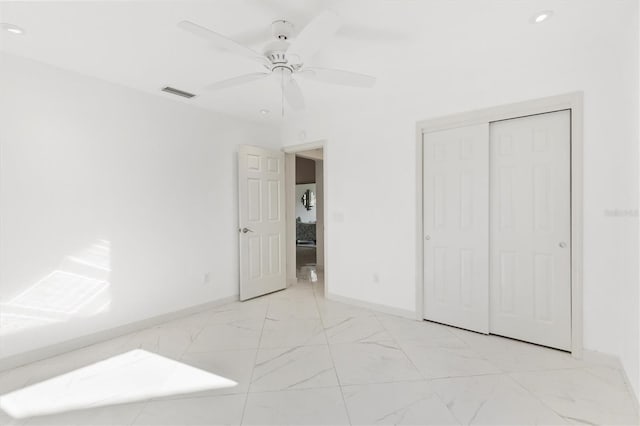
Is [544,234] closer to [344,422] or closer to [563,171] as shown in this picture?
[563,171]

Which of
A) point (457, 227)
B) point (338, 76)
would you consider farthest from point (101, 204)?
point (457, 227)

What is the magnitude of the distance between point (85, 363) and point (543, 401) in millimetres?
3325

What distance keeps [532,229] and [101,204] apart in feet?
12.9

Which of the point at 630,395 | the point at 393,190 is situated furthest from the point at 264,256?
the point at 630,395

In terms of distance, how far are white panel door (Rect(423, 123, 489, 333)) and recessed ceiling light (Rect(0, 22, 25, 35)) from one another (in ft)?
11.2

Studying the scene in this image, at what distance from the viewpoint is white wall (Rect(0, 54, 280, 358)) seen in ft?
8.10

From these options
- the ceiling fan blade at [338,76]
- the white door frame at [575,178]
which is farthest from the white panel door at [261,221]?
the white door frame at [575,178]

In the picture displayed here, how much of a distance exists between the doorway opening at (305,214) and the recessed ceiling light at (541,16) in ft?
8.49

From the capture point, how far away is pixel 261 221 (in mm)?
4371

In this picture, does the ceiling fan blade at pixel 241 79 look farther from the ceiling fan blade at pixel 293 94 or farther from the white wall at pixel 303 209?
the white wall at pixel 303 209

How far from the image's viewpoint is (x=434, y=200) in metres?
3.29

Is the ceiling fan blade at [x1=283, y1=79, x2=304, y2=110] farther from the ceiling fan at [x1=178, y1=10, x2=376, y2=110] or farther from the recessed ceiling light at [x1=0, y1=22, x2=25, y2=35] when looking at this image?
the recessed ceiling light at [x1=0, y1=22, x2=25, y2=35]

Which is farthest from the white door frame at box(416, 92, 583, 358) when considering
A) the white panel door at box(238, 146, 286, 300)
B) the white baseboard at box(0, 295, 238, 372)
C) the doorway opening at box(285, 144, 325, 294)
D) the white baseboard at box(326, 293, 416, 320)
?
the white baseboard at box(0, 295, 238, 372)

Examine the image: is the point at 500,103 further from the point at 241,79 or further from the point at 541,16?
the point at 241,79
